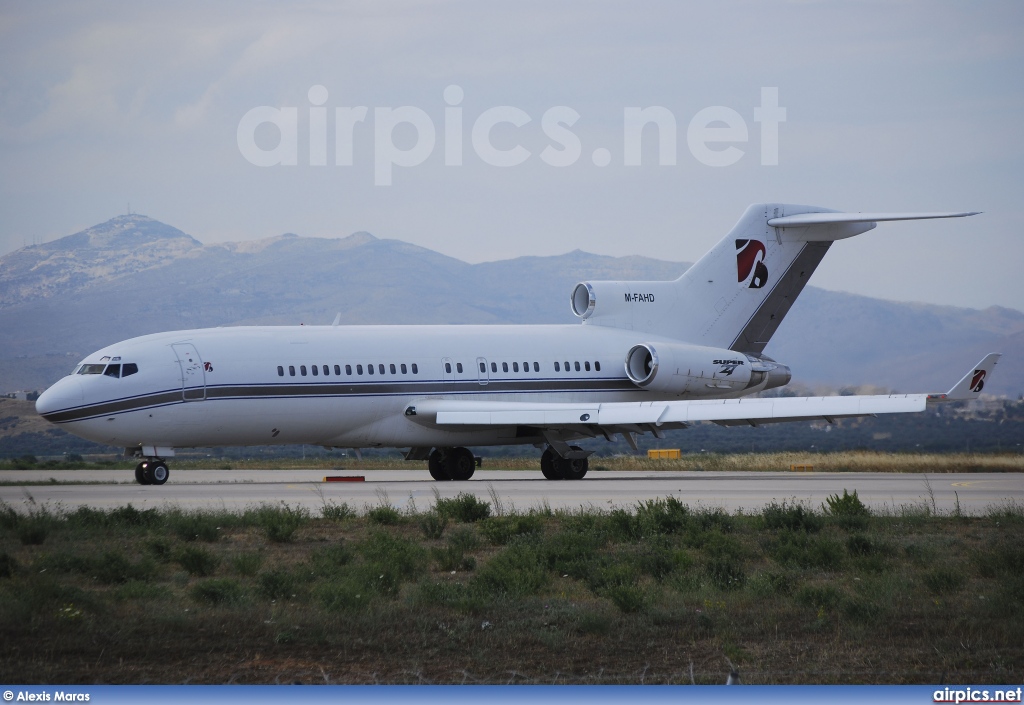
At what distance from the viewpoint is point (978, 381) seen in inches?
1141

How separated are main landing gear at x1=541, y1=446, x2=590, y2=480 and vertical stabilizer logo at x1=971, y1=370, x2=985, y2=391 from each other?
969 cm

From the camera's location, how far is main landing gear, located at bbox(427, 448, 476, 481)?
1323 inches

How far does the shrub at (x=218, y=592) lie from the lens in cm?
1366

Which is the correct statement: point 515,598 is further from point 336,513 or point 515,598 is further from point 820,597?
point 336,513

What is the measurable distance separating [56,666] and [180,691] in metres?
3.31

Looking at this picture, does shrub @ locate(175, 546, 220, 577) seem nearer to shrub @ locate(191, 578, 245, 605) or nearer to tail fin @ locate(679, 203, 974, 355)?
shrub @ locate(191, 578, 245, 605)

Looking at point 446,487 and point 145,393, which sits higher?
point 145,393

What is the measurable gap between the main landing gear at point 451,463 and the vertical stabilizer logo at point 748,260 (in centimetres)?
982

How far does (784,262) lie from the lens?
37.9 meters

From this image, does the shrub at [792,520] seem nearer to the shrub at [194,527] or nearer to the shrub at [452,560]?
the shrub at [452,560]

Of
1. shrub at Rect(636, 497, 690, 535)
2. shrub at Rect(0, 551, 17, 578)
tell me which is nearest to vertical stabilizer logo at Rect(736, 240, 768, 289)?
shrub at Rect(636, 497, 690, 535)

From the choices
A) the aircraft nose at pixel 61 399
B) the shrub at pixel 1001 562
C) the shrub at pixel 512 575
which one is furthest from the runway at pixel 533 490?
the shrub at pixel 512 575

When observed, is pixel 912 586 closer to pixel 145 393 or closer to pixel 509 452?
pixel 145 393

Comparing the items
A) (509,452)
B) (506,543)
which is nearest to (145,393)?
(506,543)
